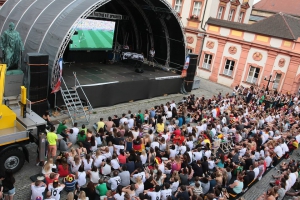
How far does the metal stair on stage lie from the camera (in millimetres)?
14241

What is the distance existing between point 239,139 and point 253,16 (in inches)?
1514

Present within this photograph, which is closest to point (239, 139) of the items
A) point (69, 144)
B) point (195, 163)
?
point (195, 163)

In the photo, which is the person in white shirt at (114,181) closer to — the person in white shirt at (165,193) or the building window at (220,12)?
the person in white shirt at (165,193)

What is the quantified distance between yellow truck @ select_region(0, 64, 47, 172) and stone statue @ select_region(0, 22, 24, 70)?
4.57 metres

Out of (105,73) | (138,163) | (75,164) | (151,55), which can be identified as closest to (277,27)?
(151,55)

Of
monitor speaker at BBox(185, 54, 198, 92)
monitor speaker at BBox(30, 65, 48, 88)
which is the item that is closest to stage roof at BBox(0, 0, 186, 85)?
monitor speaker at BBox(30, 65, 48, 88)

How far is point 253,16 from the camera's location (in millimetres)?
46250

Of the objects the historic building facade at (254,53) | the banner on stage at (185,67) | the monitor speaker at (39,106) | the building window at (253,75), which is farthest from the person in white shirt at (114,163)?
the building window at (253,75)

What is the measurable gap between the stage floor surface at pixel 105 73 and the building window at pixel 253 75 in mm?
7595

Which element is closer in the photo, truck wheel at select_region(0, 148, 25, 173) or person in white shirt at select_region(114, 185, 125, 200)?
person in white shirt at select_region(114, 185, 125, 200)

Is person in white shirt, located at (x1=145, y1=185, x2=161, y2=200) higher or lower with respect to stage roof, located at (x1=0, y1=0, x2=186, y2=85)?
lower

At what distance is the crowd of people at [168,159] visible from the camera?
8203mm

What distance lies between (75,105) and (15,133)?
5509 millimetres

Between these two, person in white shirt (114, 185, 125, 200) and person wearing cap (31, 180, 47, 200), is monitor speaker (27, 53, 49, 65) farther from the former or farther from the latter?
person in white shirt (114, 185, 125, 200)
